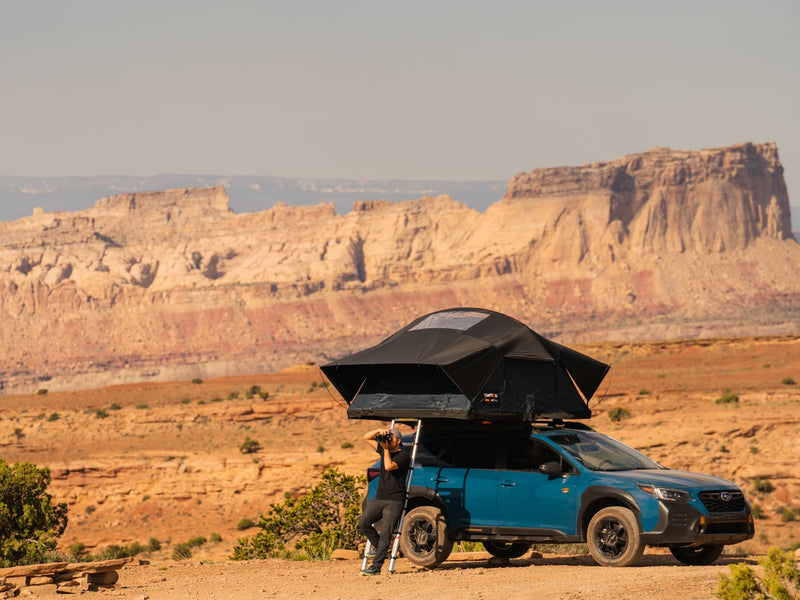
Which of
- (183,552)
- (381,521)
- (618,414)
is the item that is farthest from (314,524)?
(618,414)

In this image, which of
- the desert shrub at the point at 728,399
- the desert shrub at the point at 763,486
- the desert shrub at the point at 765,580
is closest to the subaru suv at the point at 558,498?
the desert shrub at the point at 765,580

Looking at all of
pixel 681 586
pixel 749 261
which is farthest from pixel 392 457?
pixel 749 261

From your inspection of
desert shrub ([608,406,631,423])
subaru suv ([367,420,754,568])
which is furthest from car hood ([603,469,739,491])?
desert shrub ([608,406,631,423])

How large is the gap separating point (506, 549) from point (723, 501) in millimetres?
3249

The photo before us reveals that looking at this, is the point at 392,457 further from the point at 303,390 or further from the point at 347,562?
the point at 303,390

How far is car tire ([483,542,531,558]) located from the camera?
14.9m

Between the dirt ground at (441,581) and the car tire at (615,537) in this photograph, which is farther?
the car tire at (615,537)

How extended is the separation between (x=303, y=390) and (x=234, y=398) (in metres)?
4.08

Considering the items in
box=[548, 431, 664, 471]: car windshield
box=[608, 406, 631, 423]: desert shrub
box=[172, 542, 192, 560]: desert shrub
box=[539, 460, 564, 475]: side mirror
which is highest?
box=[548, 431, 664, 471]: car windshield

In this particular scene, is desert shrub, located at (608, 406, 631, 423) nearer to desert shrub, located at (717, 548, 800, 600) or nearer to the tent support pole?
the tent support pole

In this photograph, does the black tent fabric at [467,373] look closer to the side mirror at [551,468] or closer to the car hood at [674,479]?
the side mirror at [551,468]

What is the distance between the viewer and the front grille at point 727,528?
12.6m

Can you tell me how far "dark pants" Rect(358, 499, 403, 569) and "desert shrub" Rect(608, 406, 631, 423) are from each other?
2907 centimetres

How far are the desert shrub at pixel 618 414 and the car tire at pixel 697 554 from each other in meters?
28.0
